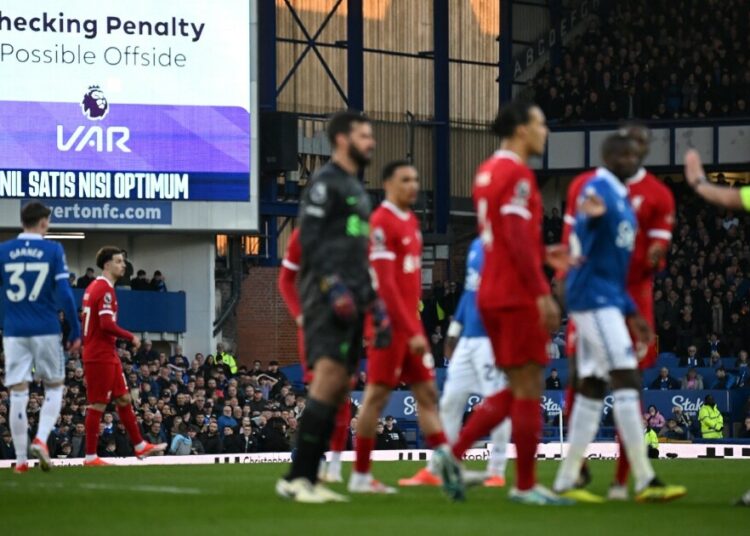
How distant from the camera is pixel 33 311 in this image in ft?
55.7

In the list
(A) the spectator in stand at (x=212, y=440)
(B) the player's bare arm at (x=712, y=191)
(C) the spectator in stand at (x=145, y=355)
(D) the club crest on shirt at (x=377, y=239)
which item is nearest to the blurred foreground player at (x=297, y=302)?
(D) the club crest on shirt at (x=377, y=239)

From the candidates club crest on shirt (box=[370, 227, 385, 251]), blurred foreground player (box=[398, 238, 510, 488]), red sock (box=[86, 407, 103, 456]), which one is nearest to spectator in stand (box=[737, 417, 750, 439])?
red sock (box=[86, 407, 103, 456])

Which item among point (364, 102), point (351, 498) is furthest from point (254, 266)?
point (351, 498)

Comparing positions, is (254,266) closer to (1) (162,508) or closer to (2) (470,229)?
(2) (470,229)

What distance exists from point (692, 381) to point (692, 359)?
7.23 feet

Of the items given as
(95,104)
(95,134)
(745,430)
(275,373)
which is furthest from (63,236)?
(745,430)

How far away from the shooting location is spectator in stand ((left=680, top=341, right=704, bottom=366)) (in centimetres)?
3616

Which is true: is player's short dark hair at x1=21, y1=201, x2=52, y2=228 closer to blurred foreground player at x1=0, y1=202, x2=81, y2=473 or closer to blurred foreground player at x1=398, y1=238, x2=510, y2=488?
blurred foreground player at x1=0, y1=202, x2=81, y2=473

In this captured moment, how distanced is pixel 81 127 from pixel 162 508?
23.8 m

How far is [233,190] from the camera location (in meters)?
35.7

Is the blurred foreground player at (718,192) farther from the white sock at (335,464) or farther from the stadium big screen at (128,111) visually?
the stadium big screen at (128,111)

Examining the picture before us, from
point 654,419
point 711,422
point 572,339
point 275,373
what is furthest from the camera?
point 275,373

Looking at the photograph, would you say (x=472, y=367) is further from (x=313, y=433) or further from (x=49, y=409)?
(x=49, y=409)

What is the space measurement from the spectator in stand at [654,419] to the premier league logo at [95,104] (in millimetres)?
11193
